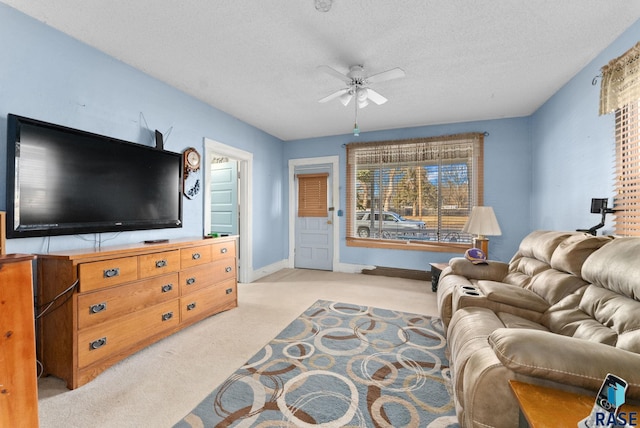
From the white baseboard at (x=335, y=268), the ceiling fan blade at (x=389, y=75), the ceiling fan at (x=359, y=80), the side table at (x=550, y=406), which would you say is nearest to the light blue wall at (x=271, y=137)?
the white baseboard at (x=335, y=268)

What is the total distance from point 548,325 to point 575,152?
204 centimetres

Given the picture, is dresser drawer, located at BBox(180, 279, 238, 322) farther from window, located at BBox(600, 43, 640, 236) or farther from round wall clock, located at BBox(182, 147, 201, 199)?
window, located at BBox(600, 43, 640, 236)

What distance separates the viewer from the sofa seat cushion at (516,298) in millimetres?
1739

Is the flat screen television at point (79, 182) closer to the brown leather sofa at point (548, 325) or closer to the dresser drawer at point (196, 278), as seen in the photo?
the dresser drawer at point (196, 278)

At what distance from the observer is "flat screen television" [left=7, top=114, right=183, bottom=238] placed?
5.89 feet

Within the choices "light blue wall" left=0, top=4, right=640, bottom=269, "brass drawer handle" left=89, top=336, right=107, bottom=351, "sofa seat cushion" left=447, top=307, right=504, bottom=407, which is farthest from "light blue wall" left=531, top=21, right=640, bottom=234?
"brass drawer handle" left=89, top=336, right=107, bottom=351

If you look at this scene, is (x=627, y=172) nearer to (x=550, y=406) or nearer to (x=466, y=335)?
(x=466, y=335)

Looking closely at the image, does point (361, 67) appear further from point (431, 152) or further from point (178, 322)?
point (178, 322)

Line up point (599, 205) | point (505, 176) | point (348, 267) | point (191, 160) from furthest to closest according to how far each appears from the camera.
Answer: point (348, 267) < point (505, 176) < point (191, 160) < point (599, 205)

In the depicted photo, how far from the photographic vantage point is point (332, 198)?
5000mm

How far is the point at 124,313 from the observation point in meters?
2.01

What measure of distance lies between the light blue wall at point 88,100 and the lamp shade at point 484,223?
133 inches

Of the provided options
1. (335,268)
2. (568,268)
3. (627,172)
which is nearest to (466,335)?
(568,268)

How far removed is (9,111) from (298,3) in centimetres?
205
